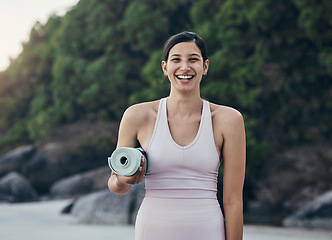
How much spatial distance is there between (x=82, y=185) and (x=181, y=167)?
1465 centimetres

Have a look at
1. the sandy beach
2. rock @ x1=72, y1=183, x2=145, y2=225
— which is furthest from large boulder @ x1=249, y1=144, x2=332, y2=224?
rock @ x1=72, y1=183, x2=145, y2=225

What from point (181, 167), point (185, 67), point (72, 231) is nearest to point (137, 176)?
point (181, 167)

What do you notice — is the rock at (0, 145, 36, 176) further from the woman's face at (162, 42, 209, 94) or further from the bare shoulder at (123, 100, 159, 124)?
the woman's face at (162, 42, 209, 94)

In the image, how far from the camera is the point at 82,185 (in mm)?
16234

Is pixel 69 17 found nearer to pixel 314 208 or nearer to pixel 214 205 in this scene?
pixel 314 208

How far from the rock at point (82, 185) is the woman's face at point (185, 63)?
549 inches

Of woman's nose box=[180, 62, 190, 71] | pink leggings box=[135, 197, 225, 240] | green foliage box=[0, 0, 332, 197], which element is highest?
green foliage box=[0, 0, 332, 197]

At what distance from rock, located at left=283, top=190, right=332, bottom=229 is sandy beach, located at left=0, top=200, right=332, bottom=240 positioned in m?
0.71

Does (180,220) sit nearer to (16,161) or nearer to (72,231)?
(72,231)

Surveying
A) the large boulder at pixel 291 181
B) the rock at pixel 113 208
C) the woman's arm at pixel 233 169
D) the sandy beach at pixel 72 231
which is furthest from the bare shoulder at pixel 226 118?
the large boulder at pixel 291 181

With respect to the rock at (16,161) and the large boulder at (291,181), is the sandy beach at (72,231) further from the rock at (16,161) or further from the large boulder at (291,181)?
the rock at (16,161)

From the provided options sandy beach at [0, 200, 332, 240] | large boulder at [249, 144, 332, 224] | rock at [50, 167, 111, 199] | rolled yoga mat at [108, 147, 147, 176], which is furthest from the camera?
rock at [50, 167, 111, 199]

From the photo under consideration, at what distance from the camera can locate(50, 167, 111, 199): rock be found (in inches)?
628

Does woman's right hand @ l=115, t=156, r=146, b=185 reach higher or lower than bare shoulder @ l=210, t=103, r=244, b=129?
lower
